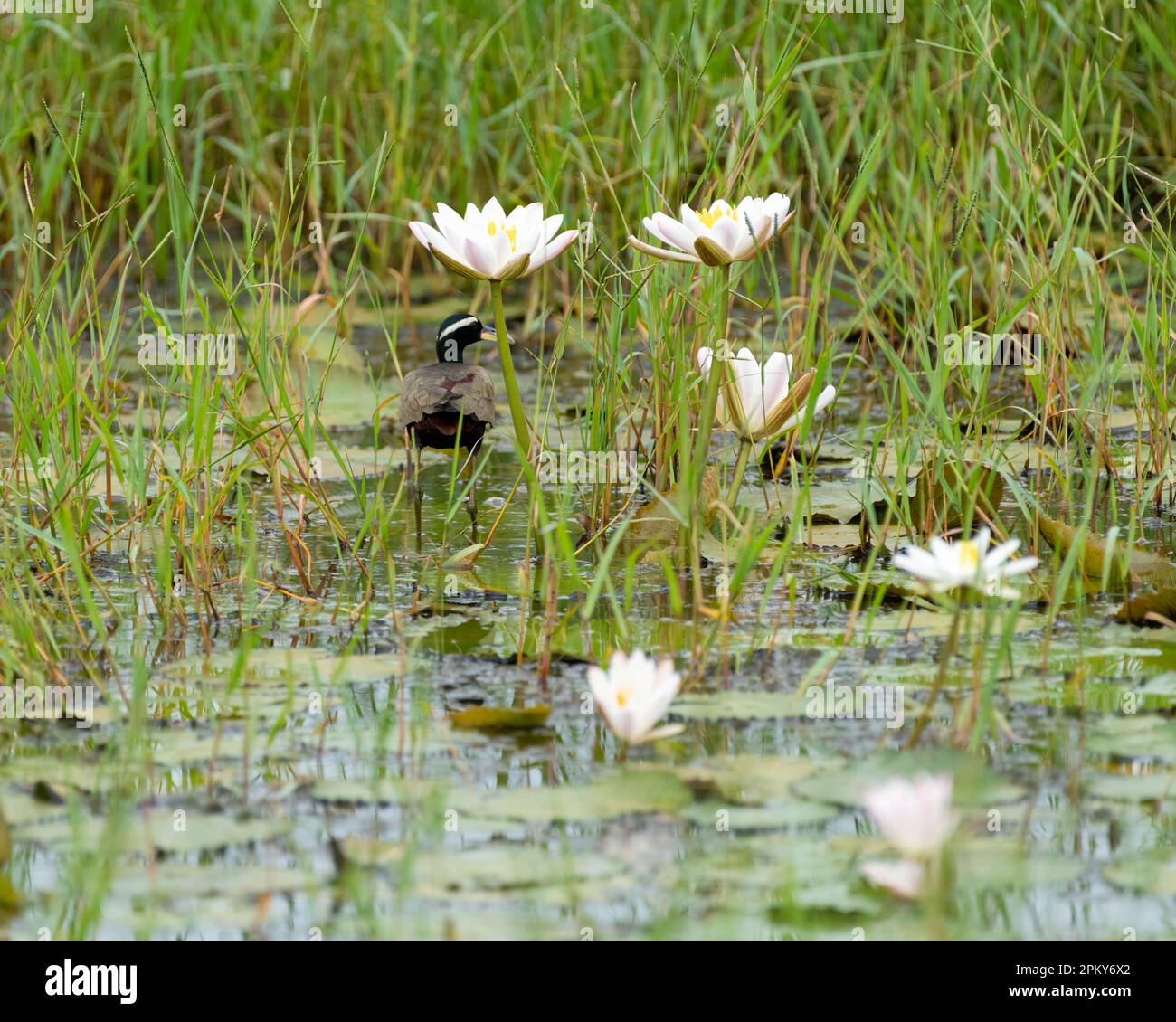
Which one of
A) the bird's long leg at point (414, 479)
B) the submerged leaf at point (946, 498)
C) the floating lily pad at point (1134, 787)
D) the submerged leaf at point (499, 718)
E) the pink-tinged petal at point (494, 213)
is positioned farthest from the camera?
the bird's long leg at point (414, 479)

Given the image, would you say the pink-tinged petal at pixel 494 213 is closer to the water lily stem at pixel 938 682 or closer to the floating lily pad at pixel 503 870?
the water lily stem at pixel 938 682

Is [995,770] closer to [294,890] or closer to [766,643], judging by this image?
[766,643]

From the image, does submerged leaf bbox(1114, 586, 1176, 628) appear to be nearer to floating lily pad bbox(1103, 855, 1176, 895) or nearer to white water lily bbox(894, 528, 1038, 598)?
white water lily bbox(894, 528, 1038, 598)

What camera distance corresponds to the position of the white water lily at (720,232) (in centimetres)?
309

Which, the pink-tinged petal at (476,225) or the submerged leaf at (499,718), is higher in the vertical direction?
the pink-tinged petal at (476,225)

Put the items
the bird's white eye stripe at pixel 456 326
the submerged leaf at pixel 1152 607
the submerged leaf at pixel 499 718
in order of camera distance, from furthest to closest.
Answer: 1. the bird's white eye stripe at pixel 456 326
2. the submerged leaf at pixel 1152 607
3. the submerged leaf at pixel 499 718

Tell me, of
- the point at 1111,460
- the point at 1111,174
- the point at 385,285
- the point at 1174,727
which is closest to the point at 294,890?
the point at 1174,727

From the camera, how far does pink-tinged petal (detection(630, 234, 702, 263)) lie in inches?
122

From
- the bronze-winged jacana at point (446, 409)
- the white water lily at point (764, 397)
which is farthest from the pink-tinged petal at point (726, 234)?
the bronze-winged jacana at point (446, 409)

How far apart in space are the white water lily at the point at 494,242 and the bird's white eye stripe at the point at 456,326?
69 cm

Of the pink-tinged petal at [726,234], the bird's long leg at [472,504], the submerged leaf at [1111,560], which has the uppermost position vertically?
the pink-tinged petal at [726,234]

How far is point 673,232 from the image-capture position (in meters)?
3.11
